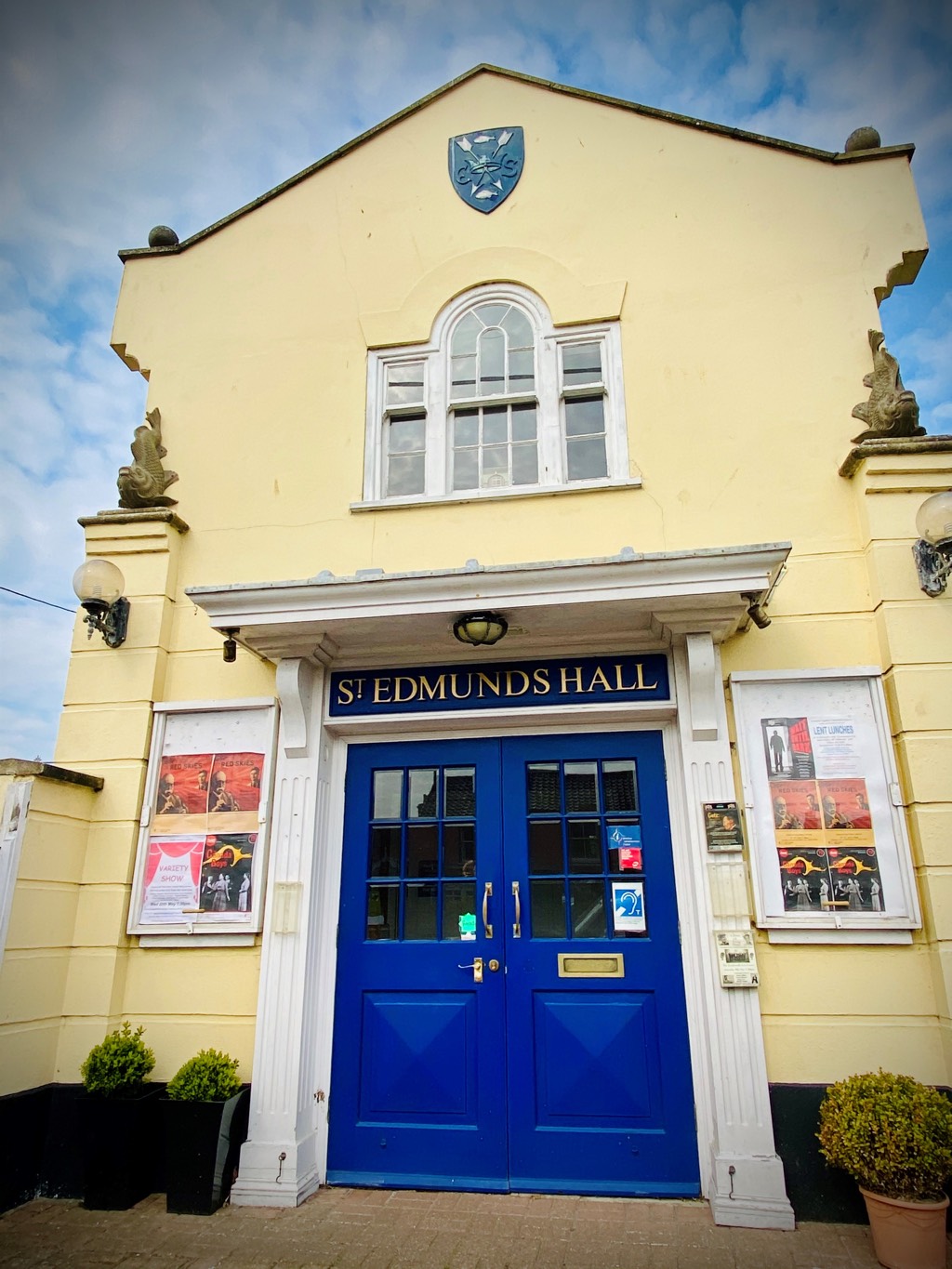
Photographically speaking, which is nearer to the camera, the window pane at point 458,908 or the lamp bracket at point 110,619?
the window pane at point 458,908

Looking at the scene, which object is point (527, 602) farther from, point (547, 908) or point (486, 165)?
point (486, 165)

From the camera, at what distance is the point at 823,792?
4488mm

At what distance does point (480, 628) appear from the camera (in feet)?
15.0

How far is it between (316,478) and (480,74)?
377cm

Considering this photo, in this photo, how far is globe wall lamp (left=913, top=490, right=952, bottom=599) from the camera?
443 centimetres

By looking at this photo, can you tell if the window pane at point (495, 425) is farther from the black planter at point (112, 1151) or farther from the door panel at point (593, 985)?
the black planter at point (112, 1151)

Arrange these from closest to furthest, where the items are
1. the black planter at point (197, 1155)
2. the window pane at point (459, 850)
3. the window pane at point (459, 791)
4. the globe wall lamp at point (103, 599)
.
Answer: the black planter at point (197, 1155), the window pane at point (459, 850), the window pane at point (459, 791), the globe wall lamp at point (103, 599)

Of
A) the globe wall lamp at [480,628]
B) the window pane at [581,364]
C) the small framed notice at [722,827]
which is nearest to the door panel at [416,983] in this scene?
the globe wall lamp at [480,628]

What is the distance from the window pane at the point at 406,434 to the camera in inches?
230

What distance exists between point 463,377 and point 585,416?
99 cm

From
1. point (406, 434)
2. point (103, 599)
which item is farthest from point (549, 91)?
point (103, 599)

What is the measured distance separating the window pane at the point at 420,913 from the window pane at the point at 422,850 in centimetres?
10

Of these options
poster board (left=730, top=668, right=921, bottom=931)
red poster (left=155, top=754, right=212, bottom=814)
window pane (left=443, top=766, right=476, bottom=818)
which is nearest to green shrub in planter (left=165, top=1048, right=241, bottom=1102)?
red poster (left=155, top=754, right=212, bottom=814)

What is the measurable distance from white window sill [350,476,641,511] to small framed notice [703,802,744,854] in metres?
2.17
